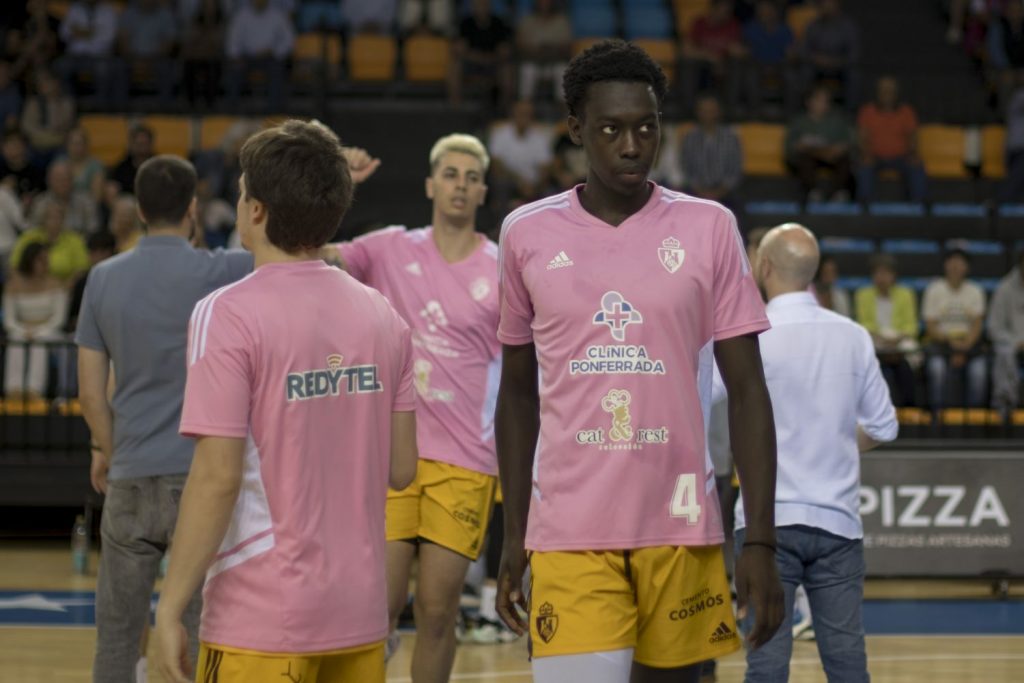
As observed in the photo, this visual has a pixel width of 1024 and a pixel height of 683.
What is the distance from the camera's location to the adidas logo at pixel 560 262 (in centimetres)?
399

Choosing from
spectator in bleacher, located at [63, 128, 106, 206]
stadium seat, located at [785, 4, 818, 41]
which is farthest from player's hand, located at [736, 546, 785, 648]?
stadium seat, located at [785, 4, 818, 41]

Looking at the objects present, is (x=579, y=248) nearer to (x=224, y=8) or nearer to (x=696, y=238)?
(x=696, y=238)

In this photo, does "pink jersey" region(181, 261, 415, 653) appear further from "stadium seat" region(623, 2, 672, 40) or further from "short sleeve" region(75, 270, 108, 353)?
"stadium seat" region(623, 2, 672, 40)

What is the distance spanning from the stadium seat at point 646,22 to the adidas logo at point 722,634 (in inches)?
609

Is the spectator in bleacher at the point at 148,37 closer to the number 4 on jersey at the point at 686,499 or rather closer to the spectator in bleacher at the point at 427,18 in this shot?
the spectator in bleacher at the point at 427,18

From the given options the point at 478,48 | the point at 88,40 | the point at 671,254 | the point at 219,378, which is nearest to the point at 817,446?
the point at 671,254

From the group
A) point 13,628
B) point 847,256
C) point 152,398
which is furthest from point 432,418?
point 847,256

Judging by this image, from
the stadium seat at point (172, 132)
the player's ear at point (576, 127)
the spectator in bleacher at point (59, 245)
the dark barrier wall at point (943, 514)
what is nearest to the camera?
the player's ear at point (576, 127)

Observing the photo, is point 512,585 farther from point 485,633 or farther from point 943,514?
point 943,514

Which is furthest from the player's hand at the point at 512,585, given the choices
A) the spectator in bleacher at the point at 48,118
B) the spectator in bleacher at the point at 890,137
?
the spectator in bleacher at the point at 890,137

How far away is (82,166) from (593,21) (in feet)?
19.8

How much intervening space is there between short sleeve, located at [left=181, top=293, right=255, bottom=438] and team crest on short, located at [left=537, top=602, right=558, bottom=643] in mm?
868

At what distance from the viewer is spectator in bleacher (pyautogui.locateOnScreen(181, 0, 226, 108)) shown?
17.4 metres

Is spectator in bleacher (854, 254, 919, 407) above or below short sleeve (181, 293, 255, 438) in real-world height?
below
